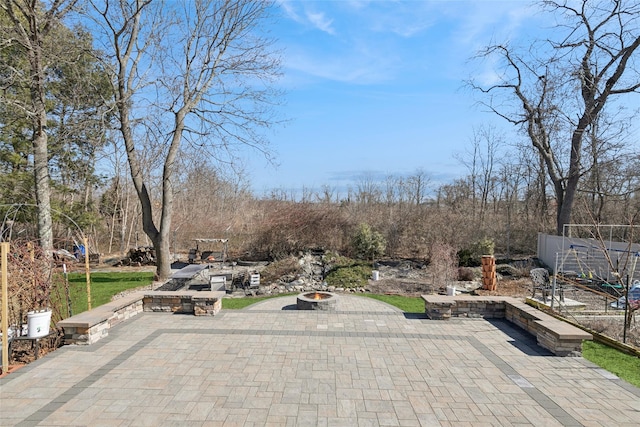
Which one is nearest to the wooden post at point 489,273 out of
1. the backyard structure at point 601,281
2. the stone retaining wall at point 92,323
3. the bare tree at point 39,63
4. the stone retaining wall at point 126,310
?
the backyard structure at point 601,281

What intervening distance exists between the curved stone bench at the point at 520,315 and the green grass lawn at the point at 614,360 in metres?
0.34

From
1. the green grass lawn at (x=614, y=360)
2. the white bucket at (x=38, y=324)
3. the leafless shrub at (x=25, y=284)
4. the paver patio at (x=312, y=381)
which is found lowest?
the green grass lawn at (x=614, y=360)

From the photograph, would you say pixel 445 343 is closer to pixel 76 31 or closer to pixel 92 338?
pixel 92 338

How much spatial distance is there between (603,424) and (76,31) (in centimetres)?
1524

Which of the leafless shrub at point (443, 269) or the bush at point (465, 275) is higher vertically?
the leafless shrub at point (443, 269)

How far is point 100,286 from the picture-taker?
11.4 m

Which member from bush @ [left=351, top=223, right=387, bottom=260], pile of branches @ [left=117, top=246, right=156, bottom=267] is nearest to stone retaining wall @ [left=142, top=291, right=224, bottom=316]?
bush @ [left=351, top=223, right=387, bottom=260]

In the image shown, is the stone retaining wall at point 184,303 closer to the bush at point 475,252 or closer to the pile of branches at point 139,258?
the pile of branches at point 139,258

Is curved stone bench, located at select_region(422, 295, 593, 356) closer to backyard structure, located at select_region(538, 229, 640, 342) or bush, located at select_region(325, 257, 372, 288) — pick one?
backyard structure, located at select_region(538, 229, 640, 342)

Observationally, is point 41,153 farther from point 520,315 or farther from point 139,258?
point 520,315

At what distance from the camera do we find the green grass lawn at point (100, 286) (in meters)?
8.66

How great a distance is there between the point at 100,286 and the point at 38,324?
720 centimetres

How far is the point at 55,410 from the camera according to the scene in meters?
3.59

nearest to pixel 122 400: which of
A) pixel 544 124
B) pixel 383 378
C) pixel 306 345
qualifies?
pixel 306 345
